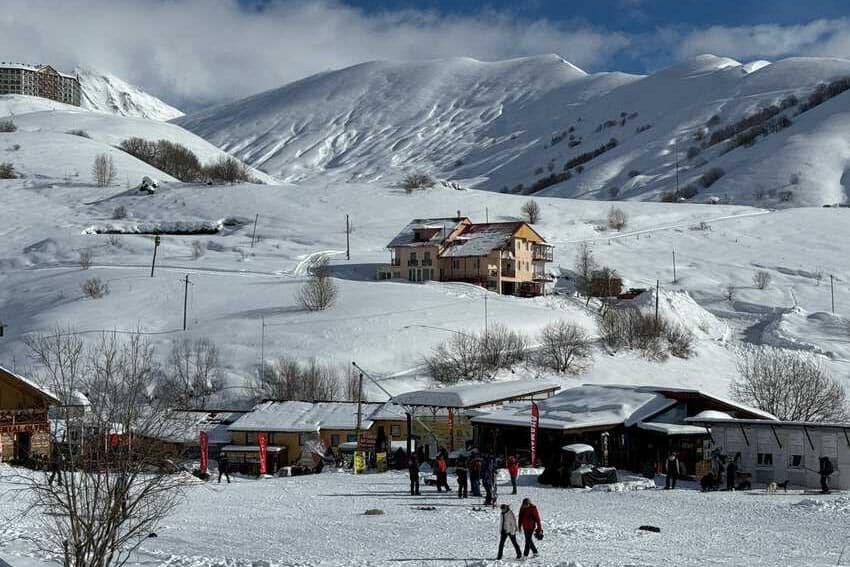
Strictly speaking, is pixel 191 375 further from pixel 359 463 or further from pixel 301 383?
pixel 359 463

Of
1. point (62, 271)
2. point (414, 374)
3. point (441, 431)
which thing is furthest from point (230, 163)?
point (441, 431)

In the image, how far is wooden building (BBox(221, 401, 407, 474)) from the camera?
40312 mm

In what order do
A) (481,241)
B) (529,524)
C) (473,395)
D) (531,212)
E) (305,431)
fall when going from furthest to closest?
(531,212)
(481,241)
(305,431)
(473,395)
(529,524)

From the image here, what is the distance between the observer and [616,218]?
347ft

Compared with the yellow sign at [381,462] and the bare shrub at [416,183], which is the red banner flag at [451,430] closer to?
the yellow sign at [381,462]

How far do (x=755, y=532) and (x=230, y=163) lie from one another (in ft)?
420

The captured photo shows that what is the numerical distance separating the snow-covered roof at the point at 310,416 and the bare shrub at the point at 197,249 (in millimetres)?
45407

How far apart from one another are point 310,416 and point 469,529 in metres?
22.2

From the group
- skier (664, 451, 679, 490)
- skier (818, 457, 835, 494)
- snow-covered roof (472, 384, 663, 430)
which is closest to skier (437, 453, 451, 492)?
skier (664, 451, 679, 490)

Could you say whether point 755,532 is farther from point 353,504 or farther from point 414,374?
point 414,374

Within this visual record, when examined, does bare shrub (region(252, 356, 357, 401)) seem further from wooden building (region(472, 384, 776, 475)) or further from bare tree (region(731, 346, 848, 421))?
bare tree (region(731, 346, 848, 421))

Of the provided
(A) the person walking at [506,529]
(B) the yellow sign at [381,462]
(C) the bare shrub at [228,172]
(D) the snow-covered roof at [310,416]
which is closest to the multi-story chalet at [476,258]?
(D) the snow-covered roof at [310,416]

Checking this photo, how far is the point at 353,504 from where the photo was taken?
982 inches

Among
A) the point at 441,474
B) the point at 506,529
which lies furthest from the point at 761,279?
the point at 506,529
